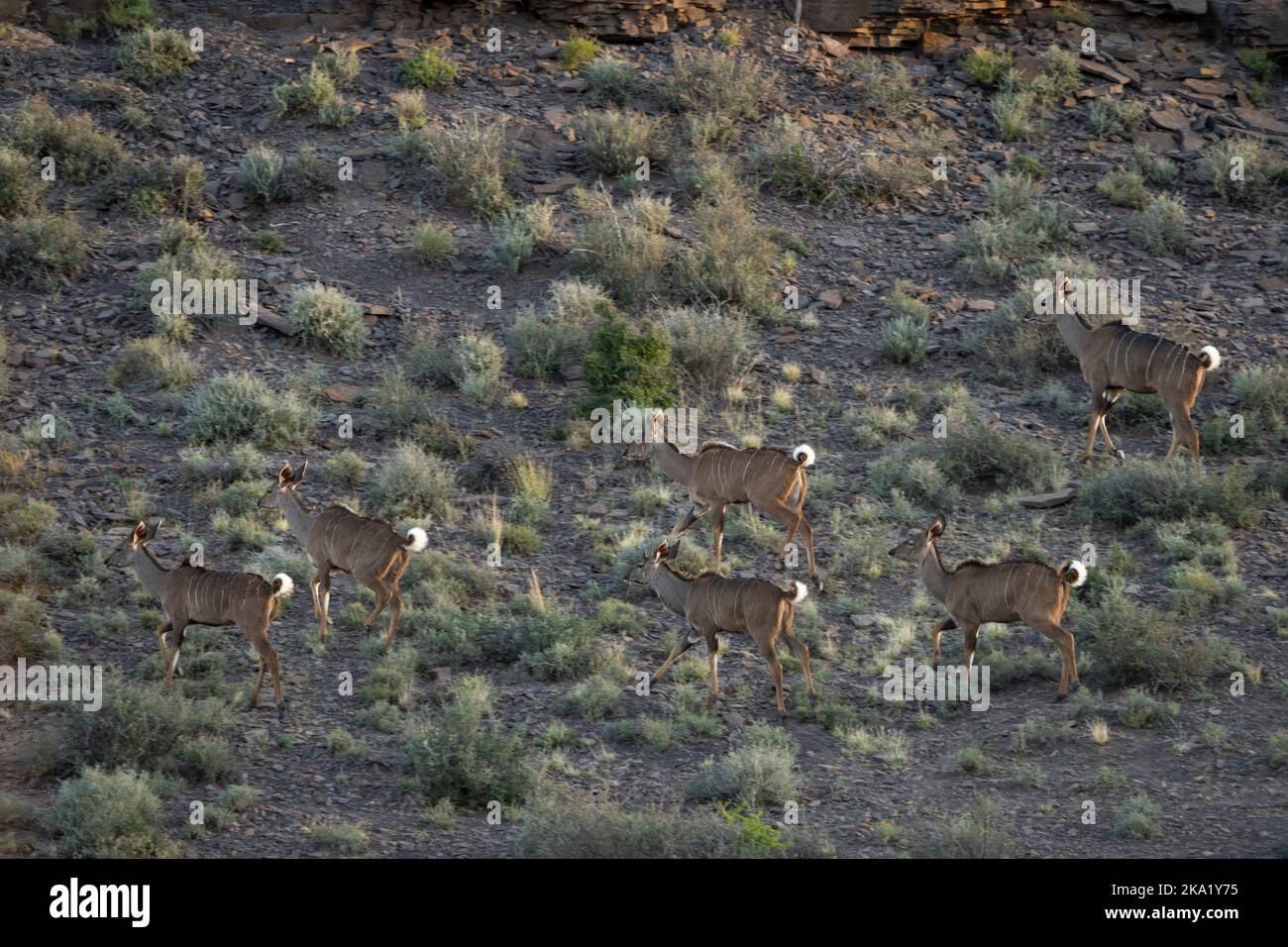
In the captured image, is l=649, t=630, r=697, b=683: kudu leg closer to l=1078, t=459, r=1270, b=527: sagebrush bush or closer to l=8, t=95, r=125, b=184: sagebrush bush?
l=1078, t=459, r=1270, b=527: sagebrush bush

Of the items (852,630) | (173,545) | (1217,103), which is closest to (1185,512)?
(852,630)

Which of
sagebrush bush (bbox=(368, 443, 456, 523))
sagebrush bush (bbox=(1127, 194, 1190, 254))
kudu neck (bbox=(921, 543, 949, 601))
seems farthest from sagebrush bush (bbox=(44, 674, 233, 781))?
sagebrush bush (bbox=(1127, 194, 1190, 254))

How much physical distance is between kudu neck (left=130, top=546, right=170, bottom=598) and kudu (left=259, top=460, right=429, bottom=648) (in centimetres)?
137

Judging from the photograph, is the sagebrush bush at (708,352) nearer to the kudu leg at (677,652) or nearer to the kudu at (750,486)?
the kudu at (750,486)

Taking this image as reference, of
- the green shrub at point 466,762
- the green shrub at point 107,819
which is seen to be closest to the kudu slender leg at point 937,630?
the green shrub at point 466,762

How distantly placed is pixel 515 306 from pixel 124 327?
4.91m

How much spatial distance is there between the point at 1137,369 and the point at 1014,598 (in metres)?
5.38

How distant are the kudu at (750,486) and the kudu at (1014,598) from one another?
6.77 feet

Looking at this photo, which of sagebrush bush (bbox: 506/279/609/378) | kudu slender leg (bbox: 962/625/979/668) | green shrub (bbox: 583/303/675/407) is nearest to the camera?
kudu slender leg (bbox: 962/625/979/668)

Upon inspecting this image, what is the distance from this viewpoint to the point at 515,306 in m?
23.3

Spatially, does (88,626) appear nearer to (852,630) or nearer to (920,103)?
(852,630)

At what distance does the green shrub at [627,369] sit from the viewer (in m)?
20.8

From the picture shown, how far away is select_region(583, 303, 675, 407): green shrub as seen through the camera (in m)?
20.8

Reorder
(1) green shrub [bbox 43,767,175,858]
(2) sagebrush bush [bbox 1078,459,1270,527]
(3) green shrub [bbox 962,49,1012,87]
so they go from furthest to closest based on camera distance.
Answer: (3) green shrub [bbox 962,49,1012,87] → (2) sagebrush bush [bbox 1078,459,1270,527] → (1) green shrub [bbox 43,767,175,858]
